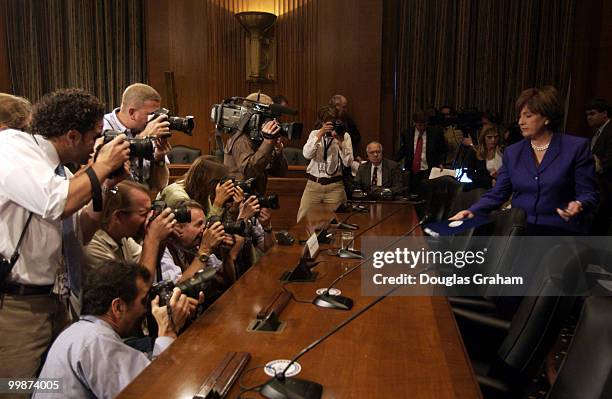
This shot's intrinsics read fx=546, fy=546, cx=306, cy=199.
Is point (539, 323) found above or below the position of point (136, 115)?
below

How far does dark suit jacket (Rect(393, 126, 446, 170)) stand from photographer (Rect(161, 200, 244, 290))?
378cm

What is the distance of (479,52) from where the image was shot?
23.7 feet

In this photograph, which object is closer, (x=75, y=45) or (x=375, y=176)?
(x=375, y=176)

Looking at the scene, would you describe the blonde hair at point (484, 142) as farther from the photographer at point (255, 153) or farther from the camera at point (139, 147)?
the camera at point (139, 147)

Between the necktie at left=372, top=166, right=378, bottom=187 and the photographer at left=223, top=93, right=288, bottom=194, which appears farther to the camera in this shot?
the necktie at left=372, top=166, right=378, bottom=187

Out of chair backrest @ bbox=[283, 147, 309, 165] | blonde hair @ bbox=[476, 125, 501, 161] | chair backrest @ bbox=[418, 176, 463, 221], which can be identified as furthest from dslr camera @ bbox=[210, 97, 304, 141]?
chair backrest @ bbox=[283, 147, 309, 165]

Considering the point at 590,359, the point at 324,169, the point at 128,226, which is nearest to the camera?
the point at 590,359

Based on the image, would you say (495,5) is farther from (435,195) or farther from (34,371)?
(34,371)

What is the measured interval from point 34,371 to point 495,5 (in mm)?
7072

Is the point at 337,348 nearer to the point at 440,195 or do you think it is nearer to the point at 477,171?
the point at 440,195

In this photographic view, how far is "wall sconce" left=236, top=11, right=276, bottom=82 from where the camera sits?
700 centimetres

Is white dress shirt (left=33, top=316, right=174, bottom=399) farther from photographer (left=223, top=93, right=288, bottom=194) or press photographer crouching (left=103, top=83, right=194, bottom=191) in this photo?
photographer (left=223, top=93, right=288, bottom=194)

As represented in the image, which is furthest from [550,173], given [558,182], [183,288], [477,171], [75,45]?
[75,45]

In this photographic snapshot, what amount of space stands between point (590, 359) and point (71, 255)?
1549 millimetres
